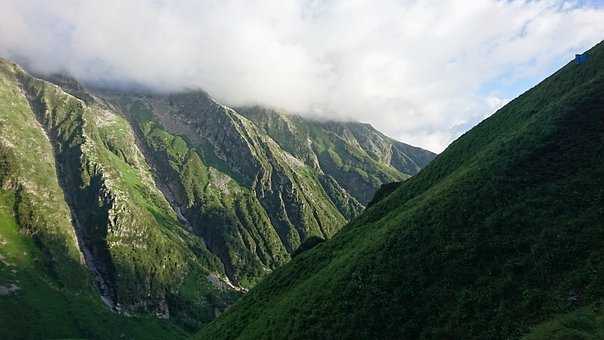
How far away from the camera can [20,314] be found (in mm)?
183000

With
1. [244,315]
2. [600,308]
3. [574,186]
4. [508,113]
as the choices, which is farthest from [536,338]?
[508,113]

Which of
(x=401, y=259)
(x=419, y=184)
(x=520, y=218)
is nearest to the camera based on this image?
(x=520, y=218)

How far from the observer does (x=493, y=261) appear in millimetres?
37000

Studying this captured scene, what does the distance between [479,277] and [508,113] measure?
146 ft

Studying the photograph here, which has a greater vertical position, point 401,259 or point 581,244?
point 401,259

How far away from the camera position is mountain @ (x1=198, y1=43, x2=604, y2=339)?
31656mm

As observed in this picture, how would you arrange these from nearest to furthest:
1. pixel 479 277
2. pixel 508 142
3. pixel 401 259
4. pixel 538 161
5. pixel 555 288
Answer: pixel 555 288, pixel 479 277, pixel 401 259, pixel 538 161, pixel 508 142

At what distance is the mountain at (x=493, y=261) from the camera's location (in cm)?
3166

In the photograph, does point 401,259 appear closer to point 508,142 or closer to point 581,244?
point 581,244

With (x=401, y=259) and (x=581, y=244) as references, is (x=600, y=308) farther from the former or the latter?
(x=401, y=259)

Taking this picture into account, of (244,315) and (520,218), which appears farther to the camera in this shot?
(244,315)

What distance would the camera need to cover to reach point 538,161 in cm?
4553

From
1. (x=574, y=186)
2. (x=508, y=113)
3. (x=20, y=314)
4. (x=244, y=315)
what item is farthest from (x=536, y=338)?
(x=20, y=314)

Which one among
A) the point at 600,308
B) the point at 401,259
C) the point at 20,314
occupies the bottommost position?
the point at 600,308
